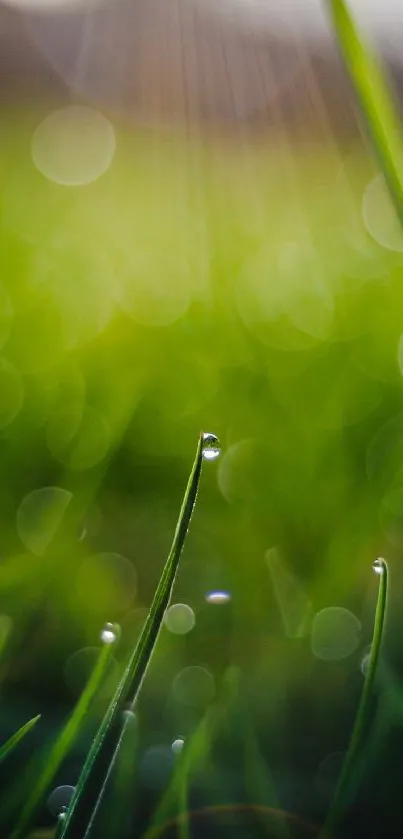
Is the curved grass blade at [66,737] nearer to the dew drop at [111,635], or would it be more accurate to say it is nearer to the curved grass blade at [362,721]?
the dew drop at [111,635]

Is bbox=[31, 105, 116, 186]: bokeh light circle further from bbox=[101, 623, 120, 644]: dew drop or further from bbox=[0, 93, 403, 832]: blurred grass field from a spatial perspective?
bbox=[101, 623, 120, 644]: dew drop

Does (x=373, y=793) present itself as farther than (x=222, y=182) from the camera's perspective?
No

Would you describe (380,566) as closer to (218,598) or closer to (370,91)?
(370,91)

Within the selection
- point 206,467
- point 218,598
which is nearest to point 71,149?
point 206,467

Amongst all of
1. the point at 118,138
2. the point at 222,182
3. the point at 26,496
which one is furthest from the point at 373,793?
the point at 118,138

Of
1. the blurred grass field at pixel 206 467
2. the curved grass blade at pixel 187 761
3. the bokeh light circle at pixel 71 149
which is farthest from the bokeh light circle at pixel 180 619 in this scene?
the bokeh light circle at pixel 71 149

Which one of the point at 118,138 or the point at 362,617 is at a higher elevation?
the point at 118,138

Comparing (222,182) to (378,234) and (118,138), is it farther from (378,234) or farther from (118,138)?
(118,138)
